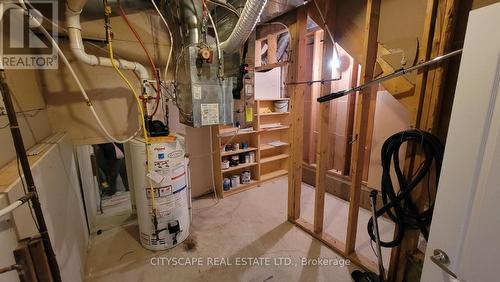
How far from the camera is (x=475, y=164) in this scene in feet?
2.38

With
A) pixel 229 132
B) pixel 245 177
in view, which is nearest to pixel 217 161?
pixel 229 132

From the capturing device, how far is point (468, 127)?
0.74 metres

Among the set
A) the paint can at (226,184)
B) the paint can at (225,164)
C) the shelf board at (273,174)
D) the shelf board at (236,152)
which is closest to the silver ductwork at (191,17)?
the shelf board at (236,152)

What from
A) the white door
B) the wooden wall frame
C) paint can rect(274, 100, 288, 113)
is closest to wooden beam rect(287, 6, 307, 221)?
the wooden wall frame

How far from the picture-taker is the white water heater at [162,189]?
193 centimetres

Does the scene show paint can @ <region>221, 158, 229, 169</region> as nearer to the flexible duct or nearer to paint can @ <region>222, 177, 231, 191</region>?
paint can @ <region>222, 177, 231, 191</region>

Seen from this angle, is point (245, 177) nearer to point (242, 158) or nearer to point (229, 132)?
Result: point (242, 158)

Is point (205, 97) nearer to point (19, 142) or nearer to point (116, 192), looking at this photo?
point (19, 142)

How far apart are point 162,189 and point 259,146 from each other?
1813mm

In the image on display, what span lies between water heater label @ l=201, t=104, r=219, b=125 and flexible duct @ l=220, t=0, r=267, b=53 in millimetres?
497

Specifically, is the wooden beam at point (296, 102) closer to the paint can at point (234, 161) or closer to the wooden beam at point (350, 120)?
the wooden beam at point (350, 120)

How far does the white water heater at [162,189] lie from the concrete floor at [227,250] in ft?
0.53

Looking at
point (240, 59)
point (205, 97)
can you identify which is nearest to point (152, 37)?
point (240, 59)

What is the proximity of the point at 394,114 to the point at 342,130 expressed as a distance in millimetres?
791
